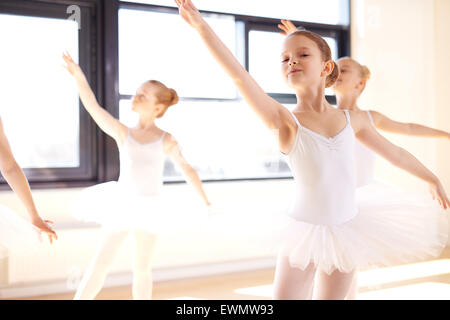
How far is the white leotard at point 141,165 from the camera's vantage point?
79.6 inches

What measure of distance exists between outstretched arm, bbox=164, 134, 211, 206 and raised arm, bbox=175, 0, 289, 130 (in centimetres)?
97

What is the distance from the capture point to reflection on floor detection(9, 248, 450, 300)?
2484 mm

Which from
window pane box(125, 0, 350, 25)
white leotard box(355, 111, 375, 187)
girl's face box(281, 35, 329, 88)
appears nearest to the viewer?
girl's face box(281, 35, 329, 88)

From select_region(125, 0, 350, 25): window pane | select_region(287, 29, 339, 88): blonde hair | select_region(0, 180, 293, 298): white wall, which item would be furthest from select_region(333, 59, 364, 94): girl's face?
select_region(125, 0, 350, 25): window pane

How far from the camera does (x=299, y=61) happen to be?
1191mm

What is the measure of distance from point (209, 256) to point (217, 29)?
62.7 inches

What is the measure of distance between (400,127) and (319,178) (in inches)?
26.9

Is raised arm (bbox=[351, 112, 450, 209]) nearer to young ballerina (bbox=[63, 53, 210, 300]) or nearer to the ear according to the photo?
the ear

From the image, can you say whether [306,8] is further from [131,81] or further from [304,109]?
[304,109]

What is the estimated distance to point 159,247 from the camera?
9.38 ft

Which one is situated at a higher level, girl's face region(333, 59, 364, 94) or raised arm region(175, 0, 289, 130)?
girl's face region(333, 59, 364, 94)

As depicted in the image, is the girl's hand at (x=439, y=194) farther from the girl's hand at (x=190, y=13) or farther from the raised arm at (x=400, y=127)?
the girl's hand at (x=190, y=13)

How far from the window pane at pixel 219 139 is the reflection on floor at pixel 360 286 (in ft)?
2.44
